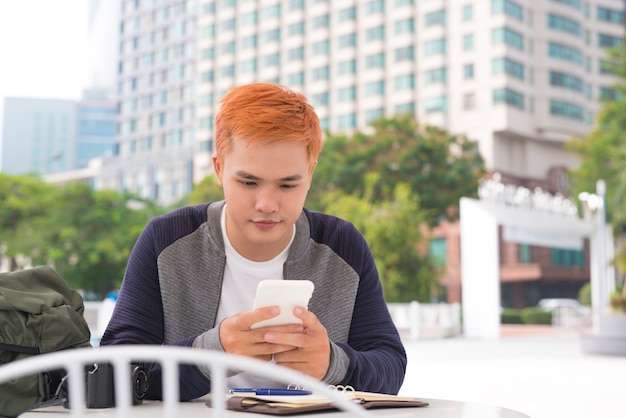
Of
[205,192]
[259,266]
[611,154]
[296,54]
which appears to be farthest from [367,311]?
[296,54]

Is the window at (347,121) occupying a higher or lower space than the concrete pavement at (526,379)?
higher

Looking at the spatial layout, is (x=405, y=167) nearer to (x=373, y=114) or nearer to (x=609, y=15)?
(x=373, y=114)

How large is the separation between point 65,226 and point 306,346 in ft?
90.5

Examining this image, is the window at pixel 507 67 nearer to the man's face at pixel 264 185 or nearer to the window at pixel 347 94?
the window at pixel 347 94

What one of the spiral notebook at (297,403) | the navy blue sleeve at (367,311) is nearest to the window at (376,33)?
the navy blue sleeve at (367,311)

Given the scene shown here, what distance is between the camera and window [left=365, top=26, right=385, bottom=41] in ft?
136

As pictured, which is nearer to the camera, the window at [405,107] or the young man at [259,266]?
the young man at [259,266]

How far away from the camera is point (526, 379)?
7.76 m

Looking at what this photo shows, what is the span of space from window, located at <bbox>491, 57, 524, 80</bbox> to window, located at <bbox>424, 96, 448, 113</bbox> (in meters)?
2.93

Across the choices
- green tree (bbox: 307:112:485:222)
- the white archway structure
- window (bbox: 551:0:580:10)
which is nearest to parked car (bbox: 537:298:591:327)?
green tree (bbox: 307:112:485:222)

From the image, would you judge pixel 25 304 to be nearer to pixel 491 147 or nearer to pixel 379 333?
pixel 379 333

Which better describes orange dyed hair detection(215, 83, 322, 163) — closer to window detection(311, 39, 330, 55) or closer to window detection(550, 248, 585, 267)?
window detection(550, 248, 585, 267)

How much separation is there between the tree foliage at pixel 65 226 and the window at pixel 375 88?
16.3m

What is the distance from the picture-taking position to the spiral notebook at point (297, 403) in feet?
4.09
